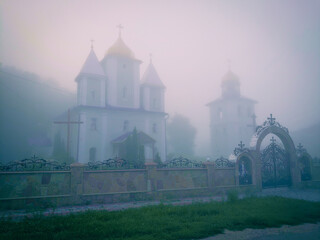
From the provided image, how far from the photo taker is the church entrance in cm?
1290

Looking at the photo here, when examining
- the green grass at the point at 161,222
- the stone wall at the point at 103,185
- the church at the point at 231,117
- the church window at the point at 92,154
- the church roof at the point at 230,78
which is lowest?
the green grass at the point at 161,222

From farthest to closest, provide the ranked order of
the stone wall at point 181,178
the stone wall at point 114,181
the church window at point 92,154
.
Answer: the church window at point 92,154, the stone wall at point 181,178, the stone wall at point 114,181

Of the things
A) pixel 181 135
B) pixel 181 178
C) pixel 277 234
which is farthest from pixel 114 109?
pixel 181 135

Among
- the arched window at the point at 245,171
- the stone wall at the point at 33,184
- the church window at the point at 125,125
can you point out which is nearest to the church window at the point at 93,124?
the church window at the point at 125,125

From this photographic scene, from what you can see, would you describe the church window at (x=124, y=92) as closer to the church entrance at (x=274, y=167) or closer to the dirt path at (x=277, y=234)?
the church entrance at (x=274, y=167)

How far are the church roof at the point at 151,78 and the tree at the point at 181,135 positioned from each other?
81.3ft

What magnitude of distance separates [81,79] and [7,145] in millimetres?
17934

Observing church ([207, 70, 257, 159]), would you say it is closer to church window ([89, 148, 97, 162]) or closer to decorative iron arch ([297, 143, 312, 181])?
church window ([89, 148, 97, 162])

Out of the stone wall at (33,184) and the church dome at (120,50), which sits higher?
the church dome at (120,50)

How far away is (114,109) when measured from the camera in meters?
24.8

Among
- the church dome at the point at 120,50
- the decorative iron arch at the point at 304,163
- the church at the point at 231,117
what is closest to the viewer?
the decorative iron arch at the point at 304,163

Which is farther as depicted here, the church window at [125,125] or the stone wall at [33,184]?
the church window at [125,125]

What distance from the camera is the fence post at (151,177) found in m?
10.2

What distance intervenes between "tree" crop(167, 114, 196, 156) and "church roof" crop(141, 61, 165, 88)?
24.8 metres
